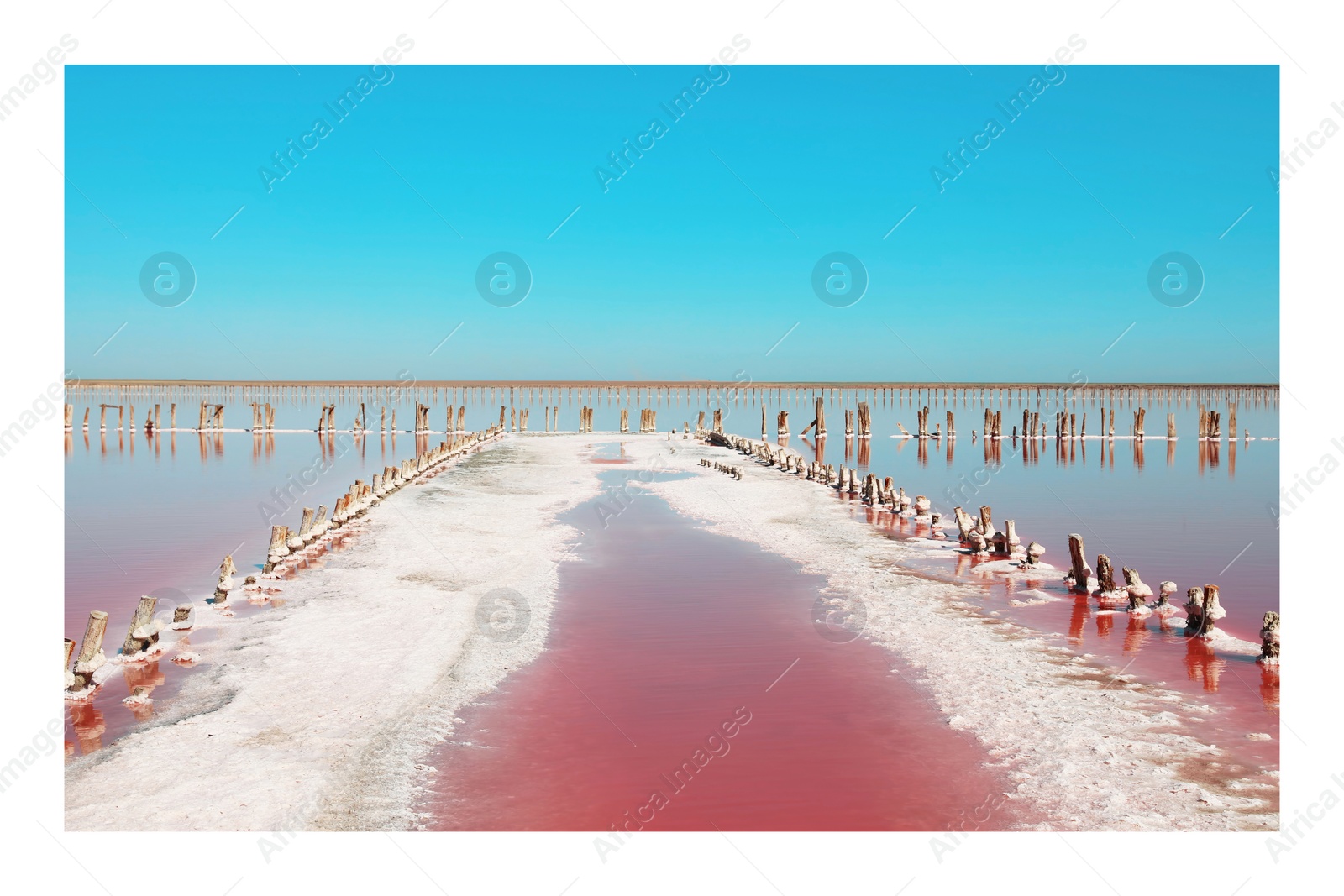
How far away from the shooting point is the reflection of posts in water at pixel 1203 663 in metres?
9.20

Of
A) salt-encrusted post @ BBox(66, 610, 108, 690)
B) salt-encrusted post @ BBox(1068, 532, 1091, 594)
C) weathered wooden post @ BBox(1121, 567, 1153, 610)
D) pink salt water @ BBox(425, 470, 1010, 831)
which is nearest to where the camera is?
pink salt water @ BBox(425, 470, 1010, 831)

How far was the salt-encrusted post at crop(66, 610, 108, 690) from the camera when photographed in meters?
8.49

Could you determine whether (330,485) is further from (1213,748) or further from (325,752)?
(1213,748)

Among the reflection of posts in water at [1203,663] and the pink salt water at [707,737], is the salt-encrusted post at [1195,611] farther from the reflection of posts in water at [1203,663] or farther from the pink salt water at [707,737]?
the pink salt water at [707,737]

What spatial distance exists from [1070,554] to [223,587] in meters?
12.5

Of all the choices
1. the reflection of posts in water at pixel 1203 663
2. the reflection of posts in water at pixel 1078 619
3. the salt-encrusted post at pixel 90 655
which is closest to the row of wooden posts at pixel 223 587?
the salt-encrusted post at pixel 90 655

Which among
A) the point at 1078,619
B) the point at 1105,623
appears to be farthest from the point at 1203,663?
the point at 1078,619

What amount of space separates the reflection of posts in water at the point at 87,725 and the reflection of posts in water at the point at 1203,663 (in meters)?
9.96

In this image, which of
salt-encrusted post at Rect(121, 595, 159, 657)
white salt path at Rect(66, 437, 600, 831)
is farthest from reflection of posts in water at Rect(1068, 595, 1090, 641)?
salt-encrusted post at Rect(121, 595, 159, 657)

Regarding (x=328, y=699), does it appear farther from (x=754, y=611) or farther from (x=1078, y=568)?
(x=1078, y=568)

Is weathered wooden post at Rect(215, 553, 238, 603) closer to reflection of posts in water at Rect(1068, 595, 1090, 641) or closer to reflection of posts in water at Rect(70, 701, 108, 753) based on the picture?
reflection of posts in water at Rect(70, 701, 108, 753)

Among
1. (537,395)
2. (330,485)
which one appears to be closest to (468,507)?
(330,485)

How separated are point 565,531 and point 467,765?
10.4 metres

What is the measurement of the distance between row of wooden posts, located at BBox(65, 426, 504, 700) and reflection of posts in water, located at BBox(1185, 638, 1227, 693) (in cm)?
1022
